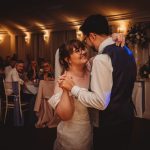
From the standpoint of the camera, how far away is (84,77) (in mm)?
Result: 1975

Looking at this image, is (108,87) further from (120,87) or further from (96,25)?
(96,25)

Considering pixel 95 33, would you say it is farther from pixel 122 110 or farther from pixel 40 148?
pixel 40 148

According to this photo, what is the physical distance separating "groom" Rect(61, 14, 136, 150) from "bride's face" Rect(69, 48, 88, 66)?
0.07m

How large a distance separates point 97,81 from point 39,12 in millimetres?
7940

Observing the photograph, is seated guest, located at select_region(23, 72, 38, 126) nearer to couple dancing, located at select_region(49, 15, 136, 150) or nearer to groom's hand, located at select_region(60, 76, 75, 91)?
couple dancing, located at select_region(49, 15, 136, 150)

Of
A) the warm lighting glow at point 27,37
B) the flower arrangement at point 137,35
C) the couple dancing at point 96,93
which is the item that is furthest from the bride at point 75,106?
the warm lighting glow at point 27,37

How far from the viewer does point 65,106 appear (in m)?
1.72

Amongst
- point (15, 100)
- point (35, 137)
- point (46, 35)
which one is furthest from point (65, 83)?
point (46, 35)

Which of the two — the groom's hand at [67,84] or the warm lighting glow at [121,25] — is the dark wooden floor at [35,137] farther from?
the warm lighting glow at [121,25]

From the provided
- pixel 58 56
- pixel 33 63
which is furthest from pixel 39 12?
pixel 58 56

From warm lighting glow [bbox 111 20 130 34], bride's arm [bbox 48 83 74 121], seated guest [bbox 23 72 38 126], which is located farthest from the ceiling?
bride's arm [bbox 48 83 74 121]

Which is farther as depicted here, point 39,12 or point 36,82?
point 39,12

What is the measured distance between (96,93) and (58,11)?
7.46 m

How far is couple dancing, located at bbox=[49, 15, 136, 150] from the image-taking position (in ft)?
5.23
